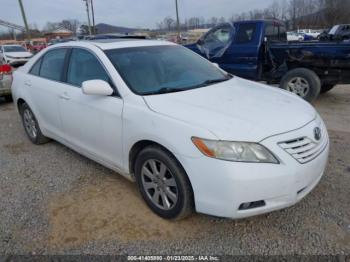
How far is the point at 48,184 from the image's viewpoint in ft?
11.7

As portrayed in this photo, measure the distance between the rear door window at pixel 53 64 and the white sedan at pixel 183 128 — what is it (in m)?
0.03

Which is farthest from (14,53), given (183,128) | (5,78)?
(183,128)

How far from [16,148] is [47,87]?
140 cm

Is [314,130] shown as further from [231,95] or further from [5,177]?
[5,177]

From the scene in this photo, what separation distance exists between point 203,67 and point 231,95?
853 millimetres

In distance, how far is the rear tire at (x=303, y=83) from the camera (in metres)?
6.41

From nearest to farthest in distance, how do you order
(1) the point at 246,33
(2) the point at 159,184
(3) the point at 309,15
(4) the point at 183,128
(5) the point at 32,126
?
(4) the point at 183,128 < (2) the point at 159,184 < (5) the point at 32,126 < (1) the point at 246,33 < (3) the point at 309,15

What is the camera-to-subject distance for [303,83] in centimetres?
658

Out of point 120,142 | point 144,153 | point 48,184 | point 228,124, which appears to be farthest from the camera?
point 48,184

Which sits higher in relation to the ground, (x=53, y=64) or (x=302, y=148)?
(x=53, y=64)

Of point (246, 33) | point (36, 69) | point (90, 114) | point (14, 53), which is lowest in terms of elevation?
point (90, 114)

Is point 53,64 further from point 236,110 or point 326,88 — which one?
point 326,88

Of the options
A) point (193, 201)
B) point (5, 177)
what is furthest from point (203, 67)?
point (5, 177)

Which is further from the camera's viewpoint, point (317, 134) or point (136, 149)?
point (136, 149)
